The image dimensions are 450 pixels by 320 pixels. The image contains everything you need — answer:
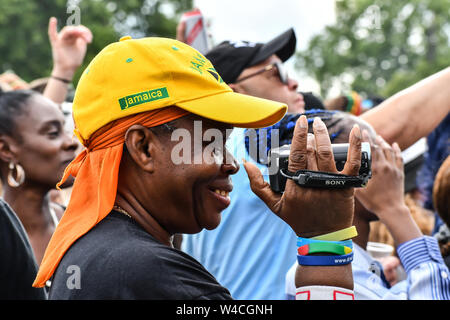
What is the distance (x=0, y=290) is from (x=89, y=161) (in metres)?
0.94

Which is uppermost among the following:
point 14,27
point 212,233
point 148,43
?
point 14,27

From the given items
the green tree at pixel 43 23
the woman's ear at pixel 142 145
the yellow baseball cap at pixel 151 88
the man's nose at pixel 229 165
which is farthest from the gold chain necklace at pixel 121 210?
the green tree at pixel 43 23

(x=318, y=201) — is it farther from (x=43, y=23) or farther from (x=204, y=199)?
(x=43, y=23)

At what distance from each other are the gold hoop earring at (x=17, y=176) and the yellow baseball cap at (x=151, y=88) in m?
2.01

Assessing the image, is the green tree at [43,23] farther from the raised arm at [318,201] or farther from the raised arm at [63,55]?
the raised arm at [318,201]

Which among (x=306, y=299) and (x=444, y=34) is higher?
(x=444, y=34)

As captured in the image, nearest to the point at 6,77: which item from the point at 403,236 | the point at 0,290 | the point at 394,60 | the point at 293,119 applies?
the point at 0,290

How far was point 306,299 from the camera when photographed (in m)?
1.74

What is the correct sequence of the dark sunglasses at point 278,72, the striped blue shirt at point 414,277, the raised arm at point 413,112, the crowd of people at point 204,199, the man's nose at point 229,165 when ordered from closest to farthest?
the crowd of people at point 204,199 < the man's nose at point 229,165 < the striped blue shirt at point 414,277 < the raised arm at point 413,112 < the dark sunglasses at point 278,72

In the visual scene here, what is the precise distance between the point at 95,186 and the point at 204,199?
1.19ft

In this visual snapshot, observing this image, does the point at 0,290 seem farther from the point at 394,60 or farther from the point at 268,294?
the point at 394,60

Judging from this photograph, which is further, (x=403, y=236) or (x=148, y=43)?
(x=403, y=236)

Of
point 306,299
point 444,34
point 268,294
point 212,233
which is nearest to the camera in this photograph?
point 306,299

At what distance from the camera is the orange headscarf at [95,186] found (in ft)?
5.29
